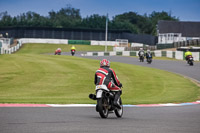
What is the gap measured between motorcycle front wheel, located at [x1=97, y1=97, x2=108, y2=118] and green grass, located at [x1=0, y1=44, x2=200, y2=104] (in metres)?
4.02

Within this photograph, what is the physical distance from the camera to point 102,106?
10.1 metres

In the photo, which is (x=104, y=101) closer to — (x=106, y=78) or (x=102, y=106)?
(x=102, y=106)

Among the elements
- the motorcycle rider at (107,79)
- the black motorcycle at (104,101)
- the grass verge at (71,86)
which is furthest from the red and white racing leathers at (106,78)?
the grass verge at (71,86)

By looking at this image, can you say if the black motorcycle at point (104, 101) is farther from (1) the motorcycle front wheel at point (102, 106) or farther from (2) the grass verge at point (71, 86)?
(2) the grass verge at point (71, 86)

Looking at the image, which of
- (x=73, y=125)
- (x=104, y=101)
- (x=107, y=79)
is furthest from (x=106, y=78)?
(x=73, y=125)

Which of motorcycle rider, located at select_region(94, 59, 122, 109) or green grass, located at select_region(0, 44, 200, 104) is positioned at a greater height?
motorcycle rider, located at select_region(94, 59, 122, 109)

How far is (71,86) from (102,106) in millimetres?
9457

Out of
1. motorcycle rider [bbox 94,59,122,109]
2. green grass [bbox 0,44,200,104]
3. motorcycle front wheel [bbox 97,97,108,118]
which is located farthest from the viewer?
green grass [bbox 0,44,200,104]

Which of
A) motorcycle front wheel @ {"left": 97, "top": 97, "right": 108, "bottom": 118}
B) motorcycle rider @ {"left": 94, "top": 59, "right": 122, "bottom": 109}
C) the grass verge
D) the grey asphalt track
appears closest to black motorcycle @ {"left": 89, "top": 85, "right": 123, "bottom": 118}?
motorcycle front wheel @ {"left": 97, "top": 97, "right": 108, "bottom": 118}

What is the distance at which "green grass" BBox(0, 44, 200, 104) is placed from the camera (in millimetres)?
16359

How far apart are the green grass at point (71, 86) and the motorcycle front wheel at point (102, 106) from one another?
4.02m

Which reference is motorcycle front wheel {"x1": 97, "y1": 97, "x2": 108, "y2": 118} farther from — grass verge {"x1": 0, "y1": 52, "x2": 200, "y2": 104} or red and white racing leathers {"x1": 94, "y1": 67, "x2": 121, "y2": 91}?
grass verge {"x1": 0, "y1": 52, "x2": 200, "y2": 104}

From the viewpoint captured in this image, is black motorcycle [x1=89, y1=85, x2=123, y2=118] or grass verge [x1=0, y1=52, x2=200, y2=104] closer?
black motorcycle [x1=89, y1=85, x2=123, y2=118]

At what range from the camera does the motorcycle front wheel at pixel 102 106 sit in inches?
394
